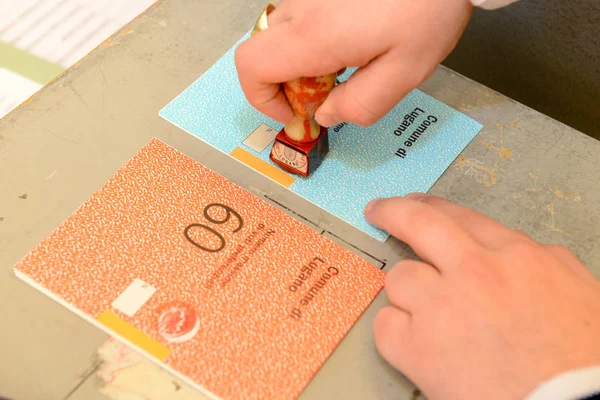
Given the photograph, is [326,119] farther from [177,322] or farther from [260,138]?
[177,322]

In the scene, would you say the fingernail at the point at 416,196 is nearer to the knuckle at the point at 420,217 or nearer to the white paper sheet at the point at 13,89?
the knuckle at the point at 420,217

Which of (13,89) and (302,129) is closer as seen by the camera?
(302,129)

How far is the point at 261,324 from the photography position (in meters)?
0.61

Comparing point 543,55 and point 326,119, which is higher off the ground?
point 326,119

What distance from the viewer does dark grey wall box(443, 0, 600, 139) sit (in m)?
1.06

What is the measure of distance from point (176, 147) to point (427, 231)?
1.16 feet

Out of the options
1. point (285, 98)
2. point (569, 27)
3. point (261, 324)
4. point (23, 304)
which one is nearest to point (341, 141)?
point (285, 98)

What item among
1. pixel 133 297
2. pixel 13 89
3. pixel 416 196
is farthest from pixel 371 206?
pixel 13 89

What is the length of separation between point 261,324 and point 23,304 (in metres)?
0.26

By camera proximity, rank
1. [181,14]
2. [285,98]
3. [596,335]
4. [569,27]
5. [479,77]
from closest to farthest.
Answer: [596,335] → [285,98] → [181,14] → [569,27] → [479,77]

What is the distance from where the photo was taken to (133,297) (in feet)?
2.02

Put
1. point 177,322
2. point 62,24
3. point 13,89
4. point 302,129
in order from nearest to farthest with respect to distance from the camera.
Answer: point 177,322, point 302,129, point 13,89, point 62,24

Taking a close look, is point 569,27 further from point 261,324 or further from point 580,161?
point 261,324

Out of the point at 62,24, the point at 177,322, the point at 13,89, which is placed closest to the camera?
the point at 177,322
